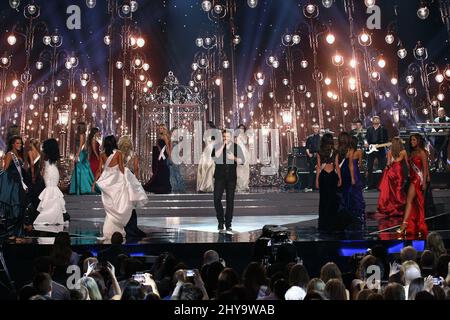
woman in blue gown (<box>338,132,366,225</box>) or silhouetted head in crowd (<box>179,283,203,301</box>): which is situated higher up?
woman in blue gown (<box>338,132,366,225</box>)

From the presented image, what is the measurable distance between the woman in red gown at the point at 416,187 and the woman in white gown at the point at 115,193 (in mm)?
4305

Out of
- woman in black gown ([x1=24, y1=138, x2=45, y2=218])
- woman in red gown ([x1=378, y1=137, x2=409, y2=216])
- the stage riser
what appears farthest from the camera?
the stage riser

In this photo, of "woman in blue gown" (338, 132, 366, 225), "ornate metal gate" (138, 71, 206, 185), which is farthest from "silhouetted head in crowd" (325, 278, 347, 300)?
"ornate metal gate" (138, 71, 206, 185)

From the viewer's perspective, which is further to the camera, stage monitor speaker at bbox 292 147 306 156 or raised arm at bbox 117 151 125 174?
stage monitor speaker at bbox 292 147 306 156

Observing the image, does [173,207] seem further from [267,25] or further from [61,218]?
[267,25]

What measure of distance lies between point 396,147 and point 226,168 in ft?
12.1

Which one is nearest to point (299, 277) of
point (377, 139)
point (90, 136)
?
point (90, 136)

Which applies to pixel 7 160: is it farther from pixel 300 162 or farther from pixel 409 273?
pixel 300 162

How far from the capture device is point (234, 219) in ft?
46.9

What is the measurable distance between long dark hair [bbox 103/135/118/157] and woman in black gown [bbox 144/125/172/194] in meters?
5.85

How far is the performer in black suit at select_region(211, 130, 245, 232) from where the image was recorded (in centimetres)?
1161

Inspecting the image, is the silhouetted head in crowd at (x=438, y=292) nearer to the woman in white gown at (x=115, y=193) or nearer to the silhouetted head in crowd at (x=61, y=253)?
the silhouetted head in crowd at (x=61, y=253)

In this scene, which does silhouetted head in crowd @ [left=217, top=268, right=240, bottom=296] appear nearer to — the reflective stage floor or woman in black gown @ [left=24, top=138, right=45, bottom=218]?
the reflective stage floor
